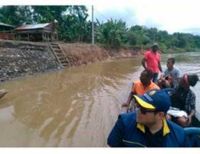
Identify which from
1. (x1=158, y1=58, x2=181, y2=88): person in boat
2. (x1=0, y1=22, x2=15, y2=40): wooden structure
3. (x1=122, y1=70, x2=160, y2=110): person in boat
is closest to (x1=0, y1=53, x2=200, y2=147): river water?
(x1=122, y1=70, x2=160, y2=110): person in boat

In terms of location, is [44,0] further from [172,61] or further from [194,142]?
[194,142]

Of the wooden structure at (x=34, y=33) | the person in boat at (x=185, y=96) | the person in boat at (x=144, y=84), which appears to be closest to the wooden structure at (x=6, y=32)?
the wooden structure at (x=34, y=33)

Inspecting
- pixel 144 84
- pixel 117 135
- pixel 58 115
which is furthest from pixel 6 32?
pixel 117 135

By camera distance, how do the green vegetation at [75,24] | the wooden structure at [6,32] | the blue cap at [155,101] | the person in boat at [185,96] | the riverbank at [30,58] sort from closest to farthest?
the blue cap at [155,101]
the person in boat at [185,96]
the riverbank at [30,58]
the wooden structure at [6,32]
the green vegetation at [75,24]

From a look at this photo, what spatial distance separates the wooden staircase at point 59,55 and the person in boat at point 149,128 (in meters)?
16.0

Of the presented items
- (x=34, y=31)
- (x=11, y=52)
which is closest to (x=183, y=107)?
(x=11, y=52)

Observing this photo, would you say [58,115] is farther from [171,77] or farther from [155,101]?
[155,101]

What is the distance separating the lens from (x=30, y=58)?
1507cm

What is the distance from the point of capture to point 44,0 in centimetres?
609

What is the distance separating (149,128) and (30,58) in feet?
43.8

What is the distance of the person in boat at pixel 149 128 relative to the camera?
217cm

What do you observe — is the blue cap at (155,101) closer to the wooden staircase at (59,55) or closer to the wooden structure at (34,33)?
the wooden staircase at (59,55)

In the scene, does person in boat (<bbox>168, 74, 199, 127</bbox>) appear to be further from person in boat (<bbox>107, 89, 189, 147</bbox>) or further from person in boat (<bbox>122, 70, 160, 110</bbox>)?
Answer: person in boat (<bbox>107, 89, 189, 147</bbox>)
